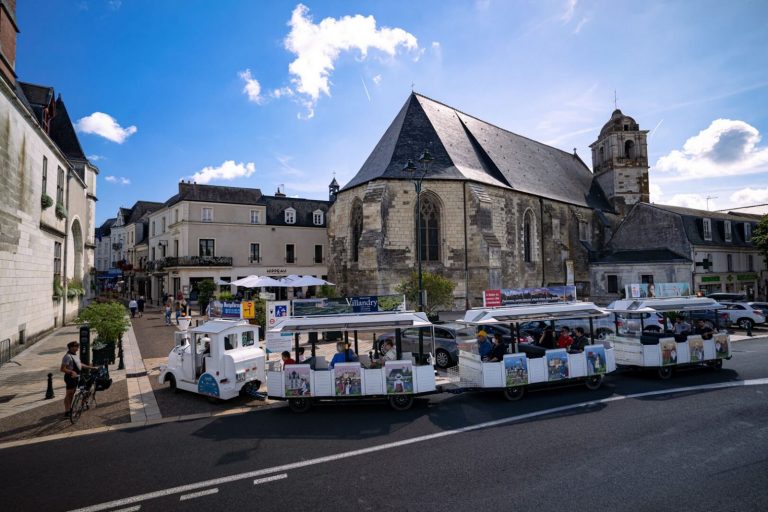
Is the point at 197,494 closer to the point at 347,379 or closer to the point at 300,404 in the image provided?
the point at 300,404

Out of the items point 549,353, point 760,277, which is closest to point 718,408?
point 549,353

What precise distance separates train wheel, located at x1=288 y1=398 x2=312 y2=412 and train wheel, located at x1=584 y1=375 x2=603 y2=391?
21.7 feet

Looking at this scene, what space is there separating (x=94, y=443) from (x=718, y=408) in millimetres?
11722

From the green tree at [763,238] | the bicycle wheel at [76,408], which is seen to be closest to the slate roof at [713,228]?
the green tree at [763,238]

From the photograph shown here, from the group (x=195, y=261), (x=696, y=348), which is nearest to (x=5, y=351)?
(x=696, y=348)

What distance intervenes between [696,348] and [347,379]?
9.62 metres

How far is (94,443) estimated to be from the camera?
6.64 metres

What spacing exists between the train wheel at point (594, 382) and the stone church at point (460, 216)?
45.3ft

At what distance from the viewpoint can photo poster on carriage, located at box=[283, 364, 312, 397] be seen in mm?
8133

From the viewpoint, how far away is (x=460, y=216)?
24.4 m

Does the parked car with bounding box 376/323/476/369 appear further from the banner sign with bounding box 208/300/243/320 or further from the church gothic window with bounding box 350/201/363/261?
the church gothic window with bounding box 350/201/363/261

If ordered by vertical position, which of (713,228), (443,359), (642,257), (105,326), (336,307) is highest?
(713,228)

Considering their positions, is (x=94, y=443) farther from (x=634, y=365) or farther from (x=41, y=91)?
(x=41, y=91)

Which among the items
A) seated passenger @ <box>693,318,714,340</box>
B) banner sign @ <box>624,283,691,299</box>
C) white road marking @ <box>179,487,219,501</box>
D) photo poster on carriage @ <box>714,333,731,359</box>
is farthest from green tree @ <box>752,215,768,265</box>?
white road marking @ <box>179,487,219,501</box>
